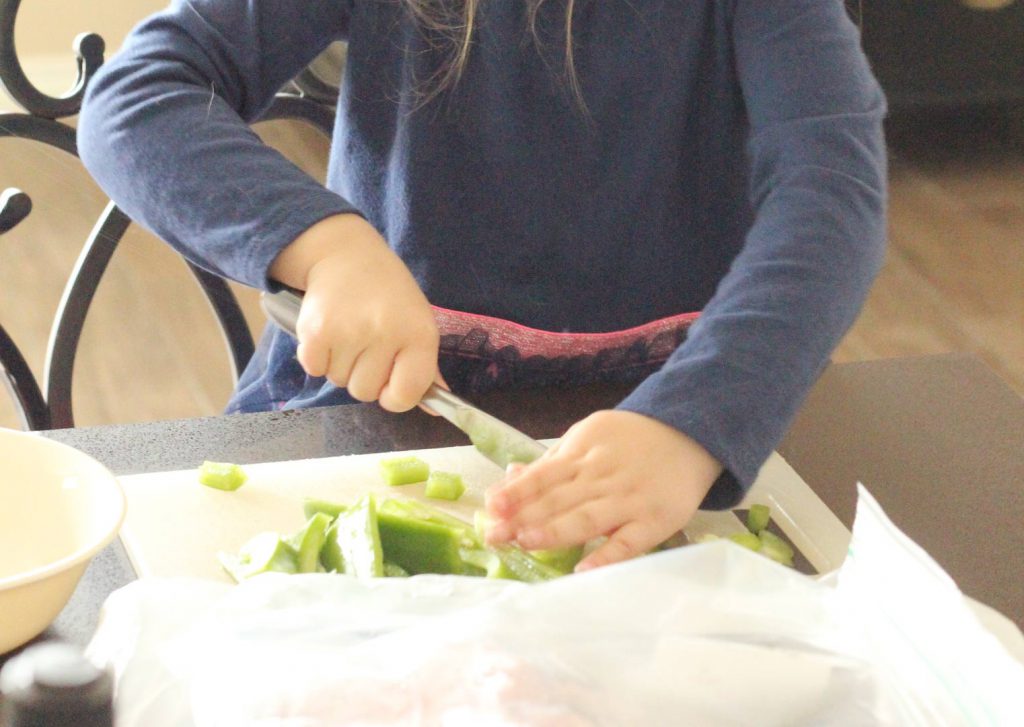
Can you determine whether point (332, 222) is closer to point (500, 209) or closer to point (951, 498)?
point (500, 209)

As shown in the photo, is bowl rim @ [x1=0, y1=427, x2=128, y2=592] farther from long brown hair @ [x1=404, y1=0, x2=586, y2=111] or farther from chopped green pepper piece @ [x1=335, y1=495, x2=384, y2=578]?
long brown hair @ [x1=404, y1=0, x2=586, y2=111]

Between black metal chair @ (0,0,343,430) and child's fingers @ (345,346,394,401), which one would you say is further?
black metal chair @ (0,0,343,430)

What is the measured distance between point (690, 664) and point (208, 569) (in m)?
0.26

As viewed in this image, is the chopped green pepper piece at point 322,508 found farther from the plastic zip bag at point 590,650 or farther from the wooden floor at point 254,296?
the wooden floor at point 254,296

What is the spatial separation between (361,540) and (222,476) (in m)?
0.11

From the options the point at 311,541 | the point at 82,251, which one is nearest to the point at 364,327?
the point at 311,541

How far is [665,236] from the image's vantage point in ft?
2.98

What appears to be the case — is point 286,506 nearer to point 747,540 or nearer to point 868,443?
point 747,540

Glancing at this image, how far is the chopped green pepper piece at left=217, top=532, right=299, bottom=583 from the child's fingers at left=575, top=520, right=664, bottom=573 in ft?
0.43

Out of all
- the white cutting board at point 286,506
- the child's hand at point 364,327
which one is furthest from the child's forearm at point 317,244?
the white cutting board at point 286,506

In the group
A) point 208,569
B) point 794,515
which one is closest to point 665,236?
point 794,515

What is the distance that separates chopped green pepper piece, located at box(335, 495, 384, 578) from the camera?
554 millimetres

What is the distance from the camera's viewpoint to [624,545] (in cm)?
58

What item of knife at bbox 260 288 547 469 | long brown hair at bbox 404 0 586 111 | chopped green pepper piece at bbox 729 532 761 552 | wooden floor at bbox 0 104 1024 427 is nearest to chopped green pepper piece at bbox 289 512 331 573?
knife at bbox 260 288 547 469
